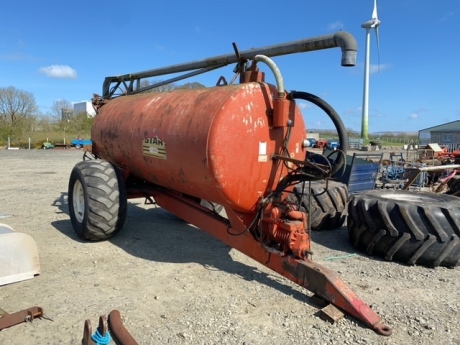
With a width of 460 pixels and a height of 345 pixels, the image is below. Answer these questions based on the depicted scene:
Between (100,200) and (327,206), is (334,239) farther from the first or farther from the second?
(100,200)

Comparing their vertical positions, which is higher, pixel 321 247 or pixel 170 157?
pixel 170 157

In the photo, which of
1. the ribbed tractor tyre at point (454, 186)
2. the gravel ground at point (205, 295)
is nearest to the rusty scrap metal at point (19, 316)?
the gravel ground at point (205, 295)

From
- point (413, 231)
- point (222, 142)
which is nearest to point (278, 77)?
point (222, 142)

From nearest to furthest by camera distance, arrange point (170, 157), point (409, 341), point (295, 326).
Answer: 1. point (409, 341)
2. point (295, 326)
3. point (170, 157)

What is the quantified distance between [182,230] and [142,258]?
4.49 ft

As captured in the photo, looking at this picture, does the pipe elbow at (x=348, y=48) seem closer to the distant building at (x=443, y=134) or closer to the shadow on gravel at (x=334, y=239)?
the shadow on gravel at (x=334, y=239)

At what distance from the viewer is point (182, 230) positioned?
604cm

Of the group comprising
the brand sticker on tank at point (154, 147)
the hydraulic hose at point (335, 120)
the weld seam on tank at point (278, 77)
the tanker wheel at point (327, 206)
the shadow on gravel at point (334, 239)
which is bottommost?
the shadow on gravel at point (334, 239)

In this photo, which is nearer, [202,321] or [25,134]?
[202,321]

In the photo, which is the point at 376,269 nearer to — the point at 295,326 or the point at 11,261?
the point at 295,326

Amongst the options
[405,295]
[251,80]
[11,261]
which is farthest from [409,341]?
[11,261]

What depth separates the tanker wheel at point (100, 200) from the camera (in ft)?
16.4

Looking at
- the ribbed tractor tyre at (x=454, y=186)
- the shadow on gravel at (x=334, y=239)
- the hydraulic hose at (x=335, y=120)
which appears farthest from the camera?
the ribbed tractor tyre at (x=454, y=186)

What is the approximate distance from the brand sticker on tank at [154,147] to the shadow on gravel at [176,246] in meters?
1.24
